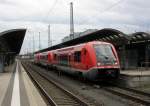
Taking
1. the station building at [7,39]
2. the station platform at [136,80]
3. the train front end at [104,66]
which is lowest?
the station platform at [136,80]

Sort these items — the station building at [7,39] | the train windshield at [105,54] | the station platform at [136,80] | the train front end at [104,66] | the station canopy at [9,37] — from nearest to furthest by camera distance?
1. the station platform at [136,80]
2. the train front end at [104,66]
3. the train windshield at [105,54]
4. the station canopy at [9,37]
5. the station building at [7,39]

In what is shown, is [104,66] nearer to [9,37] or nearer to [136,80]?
[136,80]

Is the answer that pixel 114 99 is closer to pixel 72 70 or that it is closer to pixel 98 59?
pixel 98 59

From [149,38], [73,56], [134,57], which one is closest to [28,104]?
[73,56]

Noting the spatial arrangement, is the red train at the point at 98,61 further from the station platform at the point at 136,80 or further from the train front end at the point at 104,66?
the station platform at the point at 136,80

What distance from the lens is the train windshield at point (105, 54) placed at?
22141 mm

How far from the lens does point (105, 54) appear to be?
74.0 feet

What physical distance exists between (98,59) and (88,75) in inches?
46.0

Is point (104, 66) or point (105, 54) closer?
point (104, 66)

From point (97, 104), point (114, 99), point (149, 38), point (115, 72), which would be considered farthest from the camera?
point (149, 38)

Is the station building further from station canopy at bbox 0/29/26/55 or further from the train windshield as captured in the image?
the train windshield

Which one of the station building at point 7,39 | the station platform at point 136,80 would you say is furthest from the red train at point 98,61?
the station building at point 7,39

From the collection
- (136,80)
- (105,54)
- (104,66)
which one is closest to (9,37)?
(105,54)

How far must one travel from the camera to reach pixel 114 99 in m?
16.2
